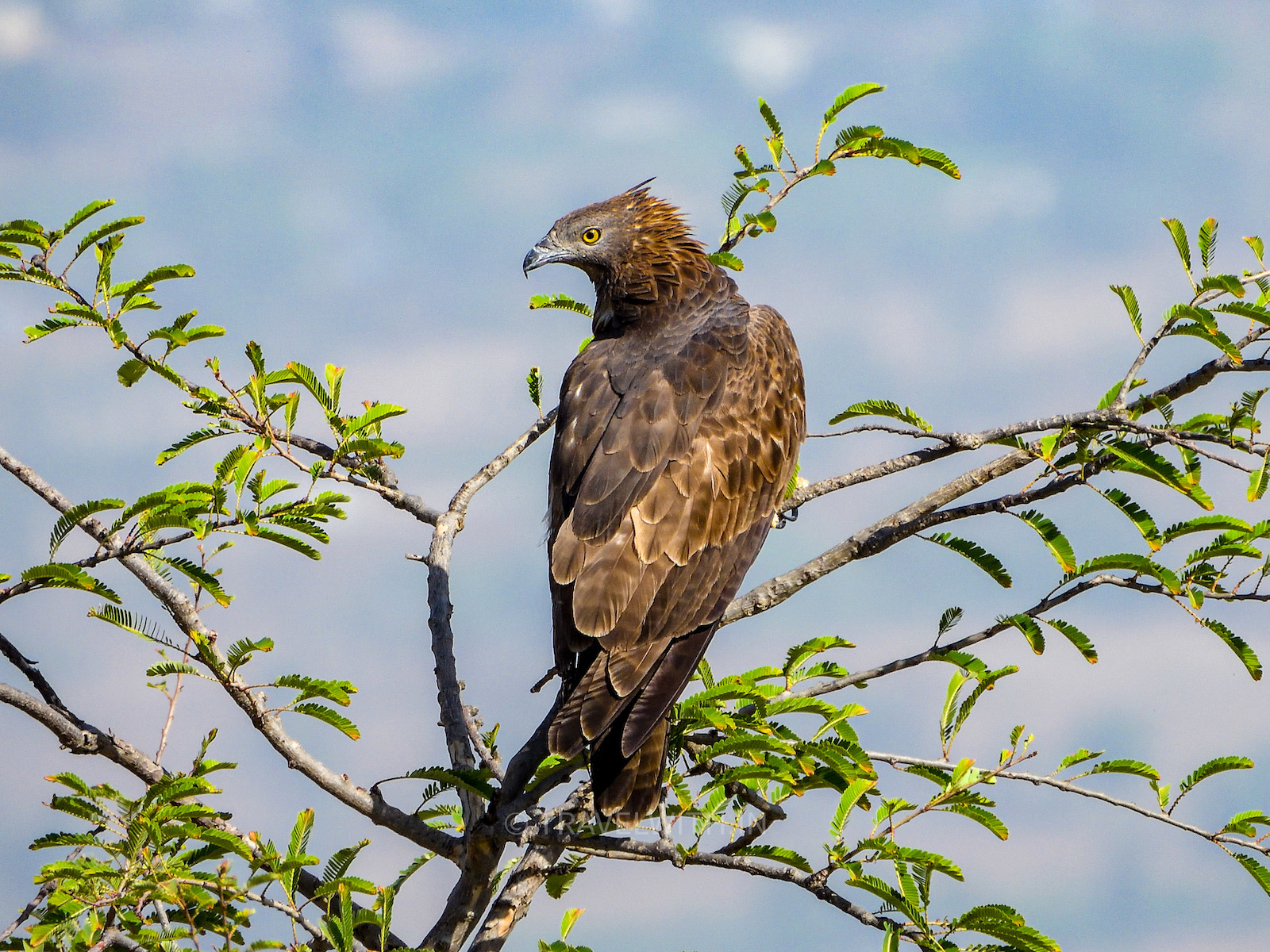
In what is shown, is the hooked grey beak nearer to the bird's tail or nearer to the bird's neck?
the bird's neck

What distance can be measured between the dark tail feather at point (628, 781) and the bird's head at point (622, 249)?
9.99 ft

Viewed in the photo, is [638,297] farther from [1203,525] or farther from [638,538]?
[1203,525]

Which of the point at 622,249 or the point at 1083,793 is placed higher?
the point at 622,249

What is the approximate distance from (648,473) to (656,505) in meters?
0.18

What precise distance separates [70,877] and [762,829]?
7.47ft

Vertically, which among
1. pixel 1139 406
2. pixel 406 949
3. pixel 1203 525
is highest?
pixel 1139 406

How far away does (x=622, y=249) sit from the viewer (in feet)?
21.7

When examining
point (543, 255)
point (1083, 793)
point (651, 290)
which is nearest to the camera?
point (1083, 793)

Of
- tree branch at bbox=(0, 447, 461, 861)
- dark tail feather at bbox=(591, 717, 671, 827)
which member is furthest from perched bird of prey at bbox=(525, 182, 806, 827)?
tree branch at bbox=(0, 447, 461, 861)

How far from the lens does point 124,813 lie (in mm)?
3713

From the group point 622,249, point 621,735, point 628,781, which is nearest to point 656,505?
point 621,735

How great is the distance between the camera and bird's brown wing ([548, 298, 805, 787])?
14.4 feet

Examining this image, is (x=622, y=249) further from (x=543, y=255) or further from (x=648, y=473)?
(x=648, y=473)

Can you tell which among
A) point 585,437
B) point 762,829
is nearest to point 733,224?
point 585,437
